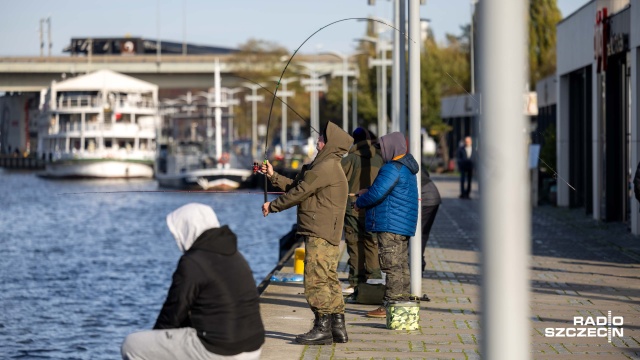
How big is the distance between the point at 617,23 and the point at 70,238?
70.1ft

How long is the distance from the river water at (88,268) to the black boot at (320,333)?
2309 mm

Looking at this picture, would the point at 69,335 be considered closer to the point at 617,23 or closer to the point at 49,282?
the point at 49,282

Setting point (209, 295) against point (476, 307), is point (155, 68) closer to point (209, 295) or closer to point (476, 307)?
point (476, 307)

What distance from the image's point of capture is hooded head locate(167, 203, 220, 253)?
6672mm

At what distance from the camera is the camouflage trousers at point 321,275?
412 inches

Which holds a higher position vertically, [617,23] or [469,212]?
[617,23]

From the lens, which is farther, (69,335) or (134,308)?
(134,308)

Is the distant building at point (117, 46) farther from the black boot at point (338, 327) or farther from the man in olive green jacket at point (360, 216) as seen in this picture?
the black boot at point (338, 327)

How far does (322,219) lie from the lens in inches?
411

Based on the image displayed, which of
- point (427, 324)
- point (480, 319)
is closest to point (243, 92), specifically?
point (427, 324)

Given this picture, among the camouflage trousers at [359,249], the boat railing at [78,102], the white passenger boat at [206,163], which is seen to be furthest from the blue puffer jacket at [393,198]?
the boat railing at [78,102]

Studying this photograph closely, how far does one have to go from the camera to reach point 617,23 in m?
24.0

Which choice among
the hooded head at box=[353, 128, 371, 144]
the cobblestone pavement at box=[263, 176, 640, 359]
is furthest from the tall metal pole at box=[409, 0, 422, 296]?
the hooded head at box=[353, 128, 371, 144]

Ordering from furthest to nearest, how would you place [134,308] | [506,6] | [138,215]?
[138,215] → [134,308] → [506,6]
